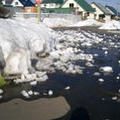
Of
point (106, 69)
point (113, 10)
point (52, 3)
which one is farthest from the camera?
point (113, 10)

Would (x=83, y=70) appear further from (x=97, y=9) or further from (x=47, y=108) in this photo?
(x=97, y=9)

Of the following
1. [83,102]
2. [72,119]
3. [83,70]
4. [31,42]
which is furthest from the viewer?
[31,42]

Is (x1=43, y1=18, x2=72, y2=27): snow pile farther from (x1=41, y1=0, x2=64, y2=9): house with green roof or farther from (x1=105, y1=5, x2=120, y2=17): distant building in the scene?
(x1=105, y1=5, x2=120, y2=17): distant building

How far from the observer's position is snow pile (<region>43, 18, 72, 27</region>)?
6069cm

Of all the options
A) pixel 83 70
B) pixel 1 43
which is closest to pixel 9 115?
pixel 1 43

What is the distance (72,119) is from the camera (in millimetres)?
9023

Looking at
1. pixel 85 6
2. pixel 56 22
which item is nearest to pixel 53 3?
pixel 85 6

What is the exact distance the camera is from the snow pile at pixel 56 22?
60.7 metres

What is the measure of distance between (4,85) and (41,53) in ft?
21.5

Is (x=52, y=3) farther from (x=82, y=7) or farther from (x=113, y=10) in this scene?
(x=113, y=10)

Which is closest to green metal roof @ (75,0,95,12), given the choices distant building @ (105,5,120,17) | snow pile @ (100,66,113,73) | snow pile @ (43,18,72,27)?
distant building @ (105,5,120,17)

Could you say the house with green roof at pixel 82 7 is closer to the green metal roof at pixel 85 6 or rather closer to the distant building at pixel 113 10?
the green metal roof at pixel 85 6

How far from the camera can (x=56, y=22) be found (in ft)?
209

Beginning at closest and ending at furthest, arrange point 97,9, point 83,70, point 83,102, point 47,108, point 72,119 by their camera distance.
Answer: point 72,119
point 47,108
point 83,102
point 83,70
point 97,9
